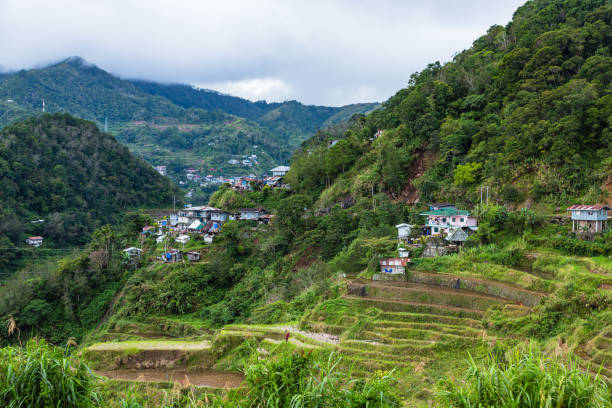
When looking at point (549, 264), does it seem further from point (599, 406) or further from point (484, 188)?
point (599, 406)

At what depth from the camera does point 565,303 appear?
43.3 feet

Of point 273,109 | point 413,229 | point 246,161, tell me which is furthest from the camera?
A: point 273,109

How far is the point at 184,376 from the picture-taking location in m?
15.6

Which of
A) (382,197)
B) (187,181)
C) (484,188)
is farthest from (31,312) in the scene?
(187,181)

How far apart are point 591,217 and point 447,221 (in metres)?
6.88

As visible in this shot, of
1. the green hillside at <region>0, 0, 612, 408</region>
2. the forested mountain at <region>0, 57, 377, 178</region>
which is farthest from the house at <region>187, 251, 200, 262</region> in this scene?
the forested mountain at <region>0, 57, 377, 178</region>

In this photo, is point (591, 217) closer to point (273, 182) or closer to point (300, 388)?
point (300, 388)

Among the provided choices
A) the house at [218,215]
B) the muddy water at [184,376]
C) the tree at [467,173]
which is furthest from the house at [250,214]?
the muddy water at [184,376]

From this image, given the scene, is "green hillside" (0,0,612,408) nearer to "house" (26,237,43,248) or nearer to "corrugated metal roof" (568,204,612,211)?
"corrugated metal roof" (568,204,612,211)

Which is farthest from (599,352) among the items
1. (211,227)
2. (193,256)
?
(211,227)

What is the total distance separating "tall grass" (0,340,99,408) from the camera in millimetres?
4672

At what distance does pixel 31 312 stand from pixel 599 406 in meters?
32.0

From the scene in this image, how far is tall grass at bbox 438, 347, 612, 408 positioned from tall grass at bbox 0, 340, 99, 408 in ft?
16.1

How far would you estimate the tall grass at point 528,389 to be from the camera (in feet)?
13.9
